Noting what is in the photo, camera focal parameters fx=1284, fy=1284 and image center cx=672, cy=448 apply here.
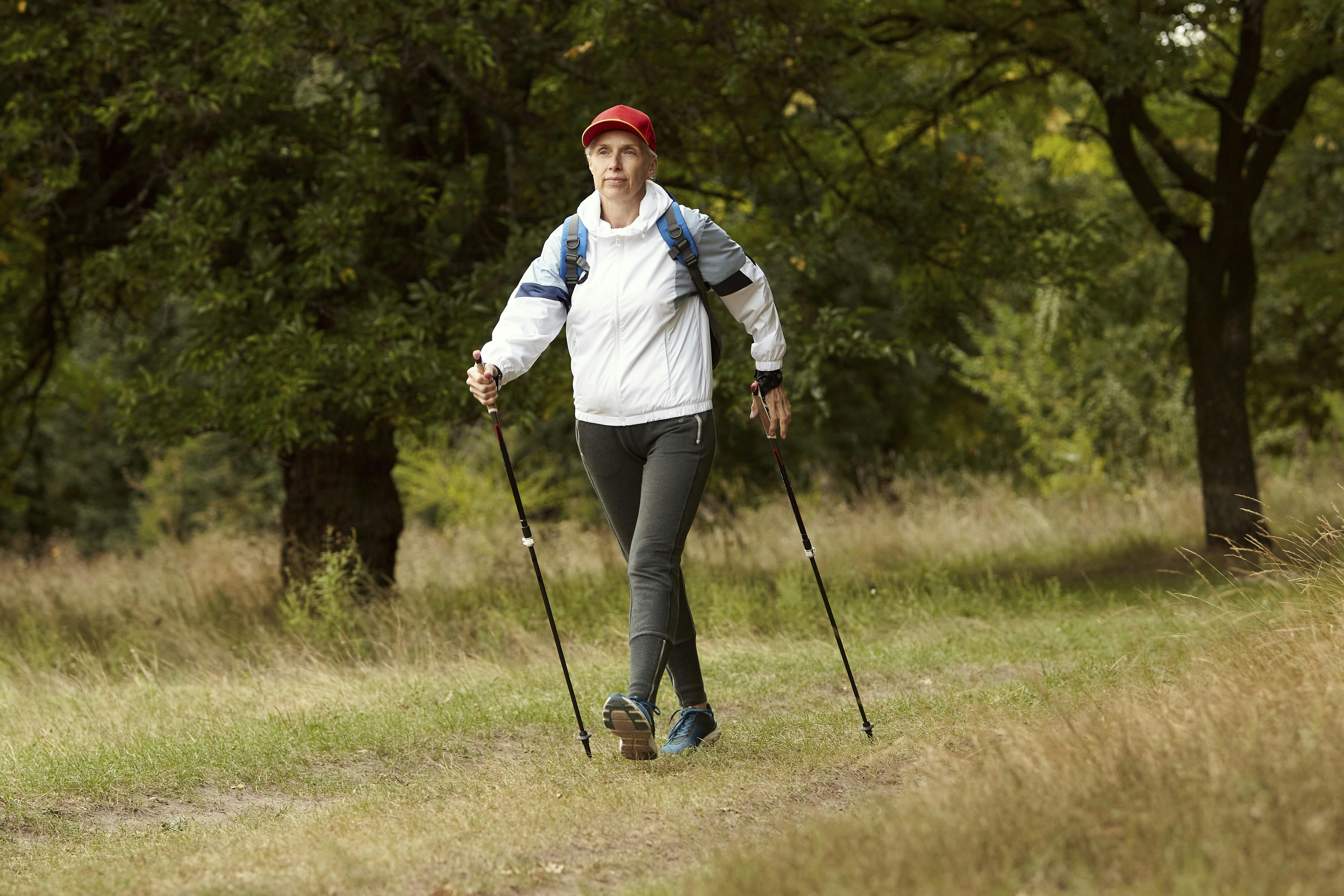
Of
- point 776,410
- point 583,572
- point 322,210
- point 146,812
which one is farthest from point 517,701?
point 583,572

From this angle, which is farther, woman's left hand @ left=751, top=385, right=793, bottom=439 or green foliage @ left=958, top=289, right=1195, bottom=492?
green foliage @ left=958, top=289, right=1195, bottom=492

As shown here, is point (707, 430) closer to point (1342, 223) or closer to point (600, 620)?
point (600, 620)

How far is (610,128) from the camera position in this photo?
442 centimetres

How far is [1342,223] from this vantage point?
52.3 ft

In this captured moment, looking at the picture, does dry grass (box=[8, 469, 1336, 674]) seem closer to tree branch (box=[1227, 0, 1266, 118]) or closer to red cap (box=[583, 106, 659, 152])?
tree branch (box=[1227, 0, 1266, 118])

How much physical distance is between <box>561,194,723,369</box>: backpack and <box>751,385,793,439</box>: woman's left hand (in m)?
0.33

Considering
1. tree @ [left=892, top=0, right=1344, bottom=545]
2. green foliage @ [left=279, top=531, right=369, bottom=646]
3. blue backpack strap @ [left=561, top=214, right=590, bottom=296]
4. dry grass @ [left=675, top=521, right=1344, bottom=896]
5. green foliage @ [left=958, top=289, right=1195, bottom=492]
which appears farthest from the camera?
green foliage @ [left=958, top=289, right=1195, bottom=492]

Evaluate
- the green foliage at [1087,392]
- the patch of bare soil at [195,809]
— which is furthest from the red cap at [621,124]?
the green foliage at [1087,392]

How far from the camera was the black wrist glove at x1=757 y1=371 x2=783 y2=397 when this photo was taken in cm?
477

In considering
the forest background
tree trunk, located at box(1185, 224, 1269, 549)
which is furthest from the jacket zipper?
tree trunk, located at box(1185, 224, 1269, 549)

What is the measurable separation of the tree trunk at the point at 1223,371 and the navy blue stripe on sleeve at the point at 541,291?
7865 mm

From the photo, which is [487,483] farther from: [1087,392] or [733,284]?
[733,284]

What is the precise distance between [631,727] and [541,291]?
154 cm

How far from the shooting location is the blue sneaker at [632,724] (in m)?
4.16
